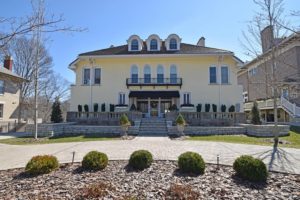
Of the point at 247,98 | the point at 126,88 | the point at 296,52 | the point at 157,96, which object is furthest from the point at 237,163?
the point at 247,98

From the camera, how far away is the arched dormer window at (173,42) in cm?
2536

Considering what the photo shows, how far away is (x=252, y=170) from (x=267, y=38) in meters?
9.91

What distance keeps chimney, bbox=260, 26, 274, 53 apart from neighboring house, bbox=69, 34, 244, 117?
10842mm

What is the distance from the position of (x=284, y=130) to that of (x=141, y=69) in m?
16.0

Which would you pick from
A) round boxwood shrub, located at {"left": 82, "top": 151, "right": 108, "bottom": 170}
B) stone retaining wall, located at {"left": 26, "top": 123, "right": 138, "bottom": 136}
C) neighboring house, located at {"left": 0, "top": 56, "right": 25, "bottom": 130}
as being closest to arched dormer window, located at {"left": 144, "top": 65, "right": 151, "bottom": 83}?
stone retaining wall, located at {"left": 26, "top": 123, "right": 138, "bottom": 136}

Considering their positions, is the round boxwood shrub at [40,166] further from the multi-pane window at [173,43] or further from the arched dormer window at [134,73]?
the multi-pane window at [173,43]

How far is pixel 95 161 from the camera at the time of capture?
6.94m

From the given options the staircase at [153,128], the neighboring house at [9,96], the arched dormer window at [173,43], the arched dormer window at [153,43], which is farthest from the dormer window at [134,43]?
the neighboring house at [9,96]

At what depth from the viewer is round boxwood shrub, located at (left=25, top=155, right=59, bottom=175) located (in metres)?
6.62

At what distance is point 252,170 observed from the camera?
5.98 m

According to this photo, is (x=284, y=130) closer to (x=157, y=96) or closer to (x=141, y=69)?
(x=157, y=96)

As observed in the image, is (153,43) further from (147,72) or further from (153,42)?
(147,72)

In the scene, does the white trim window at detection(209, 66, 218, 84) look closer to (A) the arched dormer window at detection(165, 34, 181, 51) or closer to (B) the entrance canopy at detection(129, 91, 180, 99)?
(B) the entrance canopy at detection(129, 91, 180, 99)

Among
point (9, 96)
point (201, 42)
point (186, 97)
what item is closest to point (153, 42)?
point (186, 97)
